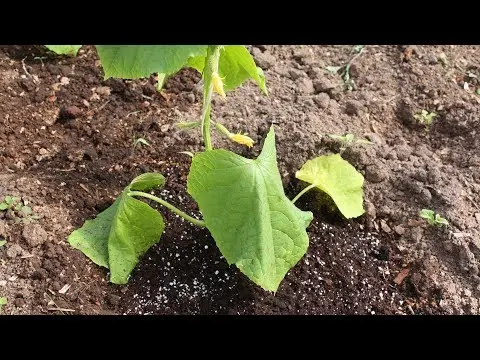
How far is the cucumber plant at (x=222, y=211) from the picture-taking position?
7.54 feet

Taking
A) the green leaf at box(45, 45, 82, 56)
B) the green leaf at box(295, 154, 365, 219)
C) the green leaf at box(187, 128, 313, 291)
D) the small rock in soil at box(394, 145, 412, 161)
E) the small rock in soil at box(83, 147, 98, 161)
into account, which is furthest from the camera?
the green leaf at box(45, 45, 82, 56)

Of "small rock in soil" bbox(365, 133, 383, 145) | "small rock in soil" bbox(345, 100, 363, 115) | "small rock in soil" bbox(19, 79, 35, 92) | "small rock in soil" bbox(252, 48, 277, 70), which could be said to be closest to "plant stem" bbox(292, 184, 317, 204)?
"small rock in soil" bbox(365, 133, 383, 145)

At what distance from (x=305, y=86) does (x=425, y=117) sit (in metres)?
→ 0.62

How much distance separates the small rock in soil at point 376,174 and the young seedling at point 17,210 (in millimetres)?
1484

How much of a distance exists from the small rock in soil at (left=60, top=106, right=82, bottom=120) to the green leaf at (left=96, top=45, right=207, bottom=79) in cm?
125

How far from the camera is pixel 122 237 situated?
2.62 meters

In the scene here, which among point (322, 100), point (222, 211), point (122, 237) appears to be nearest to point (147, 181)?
point (122, 237)

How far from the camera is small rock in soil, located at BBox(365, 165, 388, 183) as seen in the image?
305 cm

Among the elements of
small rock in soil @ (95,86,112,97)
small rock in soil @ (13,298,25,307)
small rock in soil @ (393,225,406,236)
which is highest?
small rock in soil @ (95,86,112,97)

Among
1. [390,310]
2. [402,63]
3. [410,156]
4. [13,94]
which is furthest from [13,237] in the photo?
[402,63]

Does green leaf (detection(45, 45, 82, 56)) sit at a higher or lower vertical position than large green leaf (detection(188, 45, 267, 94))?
lower

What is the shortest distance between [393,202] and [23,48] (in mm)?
2074

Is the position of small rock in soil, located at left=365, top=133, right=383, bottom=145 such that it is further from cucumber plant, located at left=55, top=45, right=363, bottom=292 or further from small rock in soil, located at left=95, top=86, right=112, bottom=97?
small rock in soil, located at left=95, top=86, right=112, bottom=97

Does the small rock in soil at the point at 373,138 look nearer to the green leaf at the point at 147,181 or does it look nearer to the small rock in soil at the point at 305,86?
the small rock in soil at the point at 305,86
